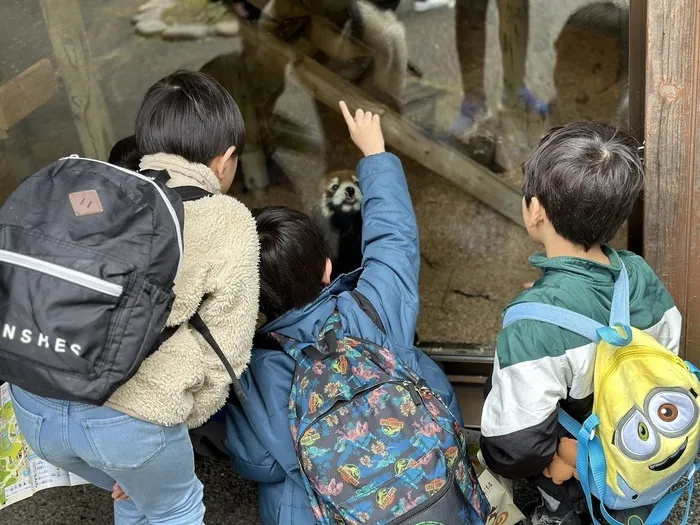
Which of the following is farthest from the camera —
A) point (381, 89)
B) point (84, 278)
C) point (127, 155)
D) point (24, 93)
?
point (381, 89)

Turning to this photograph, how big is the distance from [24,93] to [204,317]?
6.73 ft

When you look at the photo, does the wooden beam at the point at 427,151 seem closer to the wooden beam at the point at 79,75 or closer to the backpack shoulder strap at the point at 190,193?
the wooden beam at the point at 79,75

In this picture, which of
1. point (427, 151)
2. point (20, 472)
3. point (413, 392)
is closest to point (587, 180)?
point (413, 392)

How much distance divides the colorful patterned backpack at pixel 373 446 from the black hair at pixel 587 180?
1.65ft

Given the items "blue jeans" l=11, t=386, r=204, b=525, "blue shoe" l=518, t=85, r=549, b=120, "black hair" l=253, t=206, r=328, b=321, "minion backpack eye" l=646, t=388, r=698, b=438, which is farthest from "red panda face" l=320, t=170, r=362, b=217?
"blue shoe" l=518, t=85, r=549, b=120

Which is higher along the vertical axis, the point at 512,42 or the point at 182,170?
the point at 182,170

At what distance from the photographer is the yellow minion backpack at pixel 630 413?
4.90 ft

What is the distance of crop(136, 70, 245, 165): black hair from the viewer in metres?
1.73

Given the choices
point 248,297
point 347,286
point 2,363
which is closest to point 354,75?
point 347,286

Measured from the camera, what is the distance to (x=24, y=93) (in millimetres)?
3051

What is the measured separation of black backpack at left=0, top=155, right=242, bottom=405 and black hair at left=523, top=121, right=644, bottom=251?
0.80 meters

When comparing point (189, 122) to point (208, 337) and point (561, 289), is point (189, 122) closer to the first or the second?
point (208, 337)

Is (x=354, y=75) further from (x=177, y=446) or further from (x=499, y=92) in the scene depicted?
(x=177, y=446)

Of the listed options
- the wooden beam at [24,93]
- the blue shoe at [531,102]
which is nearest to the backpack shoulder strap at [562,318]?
the wooden beam at [24,93]
